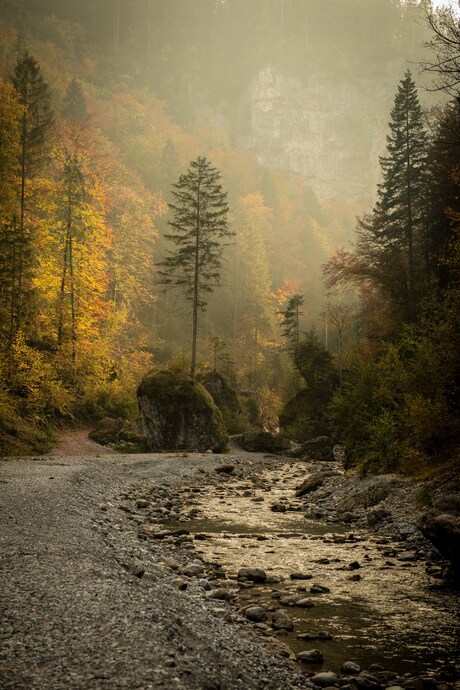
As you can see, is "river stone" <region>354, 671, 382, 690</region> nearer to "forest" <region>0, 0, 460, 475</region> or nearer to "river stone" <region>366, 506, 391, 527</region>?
"river stone" <region>366, 506, 391, 527</region>

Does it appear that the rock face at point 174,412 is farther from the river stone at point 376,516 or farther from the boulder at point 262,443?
the river stone at point 376,516

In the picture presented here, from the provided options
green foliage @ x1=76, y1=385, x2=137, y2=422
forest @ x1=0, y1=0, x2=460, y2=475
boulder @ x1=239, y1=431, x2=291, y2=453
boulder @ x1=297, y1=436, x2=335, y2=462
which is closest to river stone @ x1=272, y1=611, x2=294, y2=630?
forest @ x1=0, y1=0, x2=460, y2=475

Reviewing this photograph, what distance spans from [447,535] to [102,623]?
16.6 ft

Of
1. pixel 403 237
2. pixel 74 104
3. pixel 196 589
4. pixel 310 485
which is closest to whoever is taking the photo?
pixel 196 589

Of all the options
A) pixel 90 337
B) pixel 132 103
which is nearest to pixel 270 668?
pixel 90 337

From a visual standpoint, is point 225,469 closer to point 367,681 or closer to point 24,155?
point 367,681

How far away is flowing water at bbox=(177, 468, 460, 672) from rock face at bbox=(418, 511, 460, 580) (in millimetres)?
473

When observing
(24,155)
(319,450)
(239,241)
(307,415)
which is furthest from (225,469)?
(239,241)

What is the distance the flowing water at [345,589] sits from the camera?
16.7 ft

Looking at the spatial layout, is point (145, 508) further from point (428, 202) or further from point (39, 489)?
point (428, 202)

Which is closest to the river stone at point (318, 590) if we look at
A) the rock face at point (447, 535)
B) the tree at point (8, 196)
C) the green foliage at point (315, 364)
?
the rock face at point (447, 535)

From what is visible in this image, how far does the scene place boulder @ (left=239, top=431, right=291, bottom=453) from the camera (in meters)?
28.8

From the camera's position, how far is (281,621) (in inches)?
221

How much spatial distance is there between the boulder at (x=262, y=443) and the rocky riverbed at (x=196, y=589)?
15.5m
